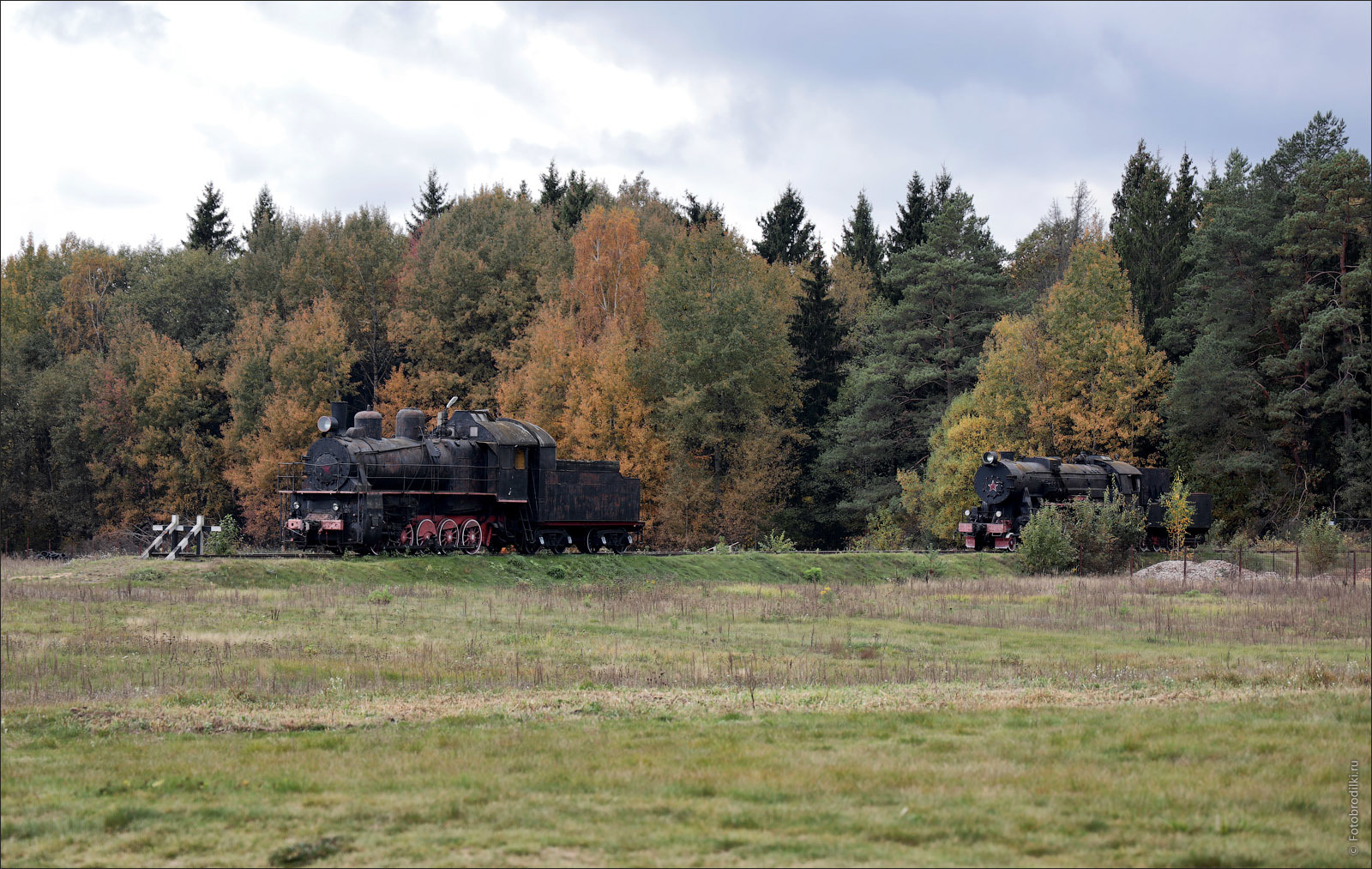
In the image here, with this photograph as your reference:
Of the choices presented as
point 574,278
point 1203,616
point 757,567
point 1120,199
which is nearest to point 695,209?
point 574,278

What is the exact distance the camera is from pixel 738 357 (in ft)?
205

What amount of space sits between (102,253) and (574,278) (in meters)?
37.9

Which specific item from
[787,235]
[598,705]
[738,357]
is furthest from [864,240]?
[598,705]

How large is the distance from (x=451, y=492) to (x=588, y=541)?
652 centimetres

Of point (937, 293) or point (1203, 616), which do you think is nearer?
point (1203, 616)

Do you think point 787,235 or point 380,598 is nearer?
point 380,598

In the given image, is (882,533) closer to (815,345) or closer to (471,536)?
(815,345)

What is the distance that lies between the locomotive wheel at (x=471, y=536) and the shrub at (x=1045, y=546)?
19218 mm

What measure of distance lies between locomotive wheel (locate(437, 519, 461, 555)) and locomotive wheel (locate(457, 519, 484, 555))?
0.15 metres

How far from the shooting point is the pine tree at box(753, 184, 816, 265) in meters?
84.8

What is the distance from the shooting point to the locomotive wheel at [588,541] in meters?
41.4

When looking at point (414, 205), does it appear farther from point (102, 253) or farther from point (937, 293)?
point (937, 293)

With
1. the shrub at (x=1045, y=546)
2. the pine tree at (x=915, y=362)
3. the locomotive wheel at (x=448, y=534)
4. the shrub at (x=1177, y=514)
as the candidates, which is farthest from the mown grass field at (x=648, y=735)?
the pine tree at (x=915, y=362)

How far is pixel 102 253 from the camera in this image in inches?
3211
